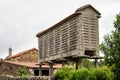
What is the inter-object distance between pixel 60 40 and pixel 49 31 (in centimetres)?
255

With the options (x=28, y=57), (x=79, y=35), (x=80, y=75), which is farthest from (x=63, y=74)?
(x=28, y=57)

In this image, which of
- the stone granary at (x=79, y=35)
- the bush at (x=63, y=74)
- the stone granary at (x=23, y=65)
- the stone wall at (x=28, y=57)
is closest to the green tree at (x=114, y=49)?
the stone granary at (x=79, y=35)

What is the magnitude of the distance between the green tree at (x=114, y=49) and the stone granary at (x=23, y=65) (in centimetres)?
1068

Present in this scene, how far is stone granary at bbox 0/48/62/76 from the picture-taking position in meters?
39.0

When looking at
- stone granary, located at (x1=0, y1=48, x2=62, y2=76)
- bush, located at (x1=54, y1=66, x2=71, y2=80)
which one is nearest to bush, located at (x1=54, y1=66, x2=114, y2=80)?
bush, located at (x1=54, y1=66, x2=71, y2=80)

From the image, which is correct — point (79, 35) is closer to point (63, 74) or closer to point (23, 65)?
point (63, 74)

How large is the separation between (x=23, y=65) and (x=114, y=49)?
16.3m

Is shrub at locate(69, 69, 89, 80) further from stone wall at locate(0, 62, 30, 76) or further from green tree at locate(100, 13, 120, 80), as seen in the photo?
stone wall at locate(0, 62, 30, 76)

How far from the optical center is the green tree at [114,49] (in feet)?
81.3

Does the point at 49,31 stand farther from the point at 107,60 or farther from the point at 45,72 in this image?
the point at 45,72

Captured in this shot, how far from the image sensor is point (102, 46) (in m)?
25.9

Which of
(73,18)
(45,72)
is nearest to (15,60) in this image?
(45,72)

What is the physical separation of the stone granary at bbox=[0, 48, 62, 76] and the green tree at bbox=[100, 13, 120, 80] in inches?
420

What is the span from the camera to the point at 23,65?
129ft
